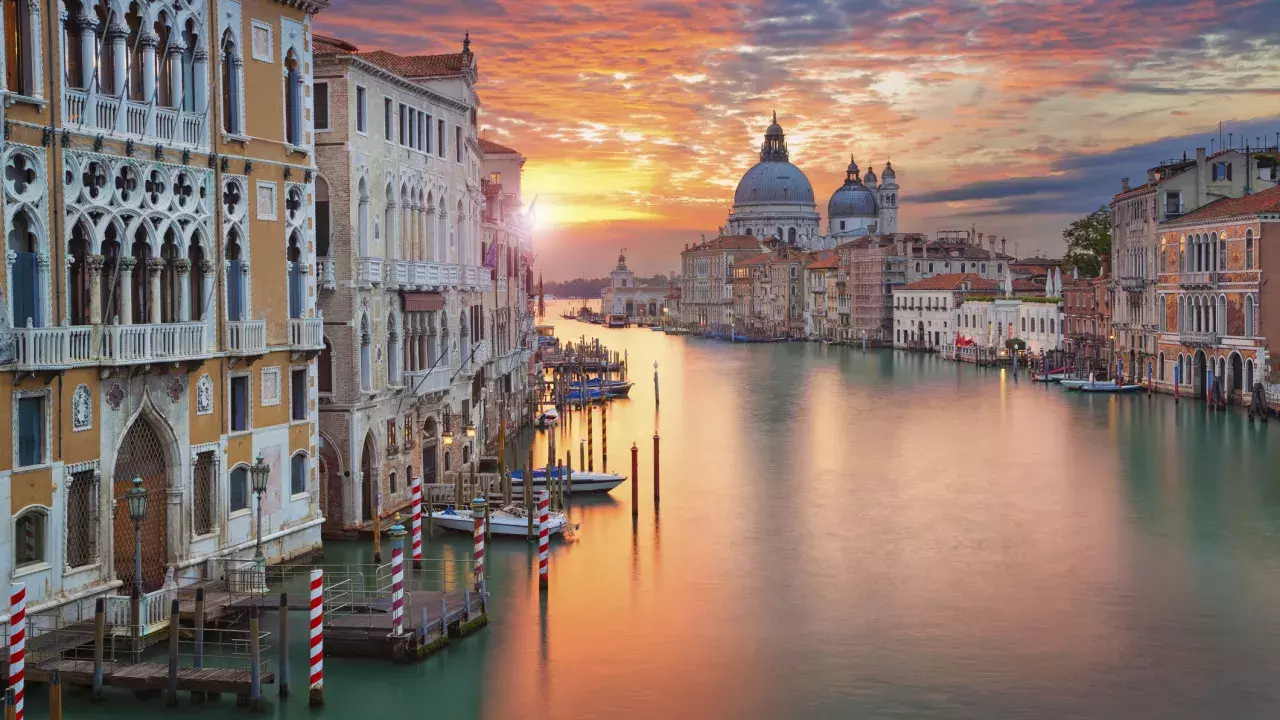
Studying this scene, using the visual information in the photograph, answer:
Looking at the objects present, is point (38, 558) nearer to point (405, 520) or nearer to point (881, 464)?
point (405, 520)

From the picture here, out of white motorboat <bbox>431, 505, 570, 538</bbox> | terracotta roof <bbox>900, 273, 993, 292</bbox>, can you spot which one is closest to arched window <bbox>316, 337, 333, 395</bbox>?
white motorboat <bbox>431, 505, 570, 538</bbox>

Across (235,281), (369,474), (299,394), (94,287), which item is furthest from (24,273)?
(369,474)

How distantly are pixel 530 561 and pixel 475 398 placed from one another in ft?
23.1

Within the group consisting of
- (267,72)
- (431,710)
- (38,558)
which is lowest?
(431,710)

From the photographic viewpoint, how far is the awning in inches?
715

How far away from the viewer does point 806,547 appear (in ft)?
58.7

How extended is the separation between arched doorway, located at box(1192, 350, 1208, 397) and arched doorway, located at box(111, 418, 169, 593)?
2947cm

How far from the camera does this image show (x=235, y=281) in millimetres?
13508

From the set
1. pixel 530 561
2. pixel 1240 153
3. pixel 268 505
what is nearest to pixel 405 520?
pixel 530 561

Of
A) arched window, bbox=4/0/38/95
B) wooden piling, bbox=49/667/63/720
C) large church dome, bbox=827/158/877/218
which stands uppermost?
large church dome, bbox=827/158/877/218

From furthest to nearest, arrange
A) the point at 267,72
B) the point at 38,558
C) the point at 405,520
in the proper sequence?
the point at 405,520 < the point at 267,72 < the point at 38,558

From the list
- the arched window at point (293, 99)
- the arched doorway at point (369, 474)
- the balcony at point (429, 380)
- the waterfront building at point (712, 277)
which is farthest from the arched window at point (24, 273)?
the waterfront building at point (712, 277)

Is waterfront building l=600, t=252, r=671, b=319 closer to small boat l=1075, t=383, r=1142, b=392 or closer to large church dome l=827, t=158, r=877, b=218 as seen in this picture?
large church dome l=827, t=158, r=877, b=218

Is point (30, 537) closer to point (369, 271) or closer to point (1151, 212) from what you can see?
point (369, 271)
